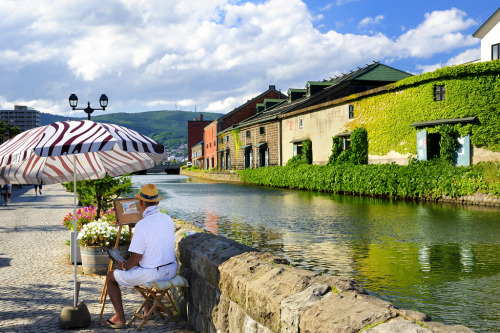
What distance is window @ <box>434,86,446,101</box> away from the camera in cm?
2776

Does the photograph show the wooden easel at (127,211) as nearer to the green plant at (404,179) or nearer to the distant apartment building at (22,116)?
the green plant at (404,179)

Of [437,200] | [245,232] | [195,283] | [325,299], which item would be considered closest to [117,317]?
[195,283]

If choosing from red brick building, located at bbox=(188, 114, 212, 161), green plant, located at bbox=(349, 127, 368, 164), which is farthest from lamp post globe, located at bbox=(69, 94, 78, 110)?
red brick building, located at bbox=(188, 114, 212, 161)

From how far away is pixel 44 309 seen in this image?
620cm

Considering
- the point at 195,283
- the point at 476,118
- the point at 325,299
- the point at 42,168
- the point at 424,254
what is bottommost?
the point at 424,254

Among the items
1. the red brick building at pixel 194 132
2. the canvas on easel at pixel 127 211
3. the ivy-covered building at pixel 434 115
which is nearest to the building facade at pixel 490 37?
the ivy-covered building at pixel 434 115

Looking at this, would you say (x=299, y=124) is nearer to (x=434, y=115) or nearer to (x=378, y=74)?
(x=378, y=74)

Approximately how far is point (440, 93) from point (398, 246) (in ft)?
63.1

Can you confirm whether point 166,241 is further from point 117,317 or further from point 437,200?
point 437,200

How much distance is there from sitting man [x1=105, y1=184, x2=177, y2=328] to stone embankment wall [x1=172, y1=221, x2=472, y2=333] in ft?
1.11

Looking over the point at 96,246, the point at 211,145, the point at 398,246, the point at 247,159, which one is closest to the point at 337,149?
the point at 247,159

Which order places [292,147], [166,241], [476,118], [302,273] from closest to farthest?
[302,273] → [166,241] → [476,118] → [292,147]

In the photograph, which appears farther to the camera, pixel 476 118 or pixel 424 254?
pixel 476 118

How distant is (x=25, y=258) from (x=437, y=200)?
61.5ft
